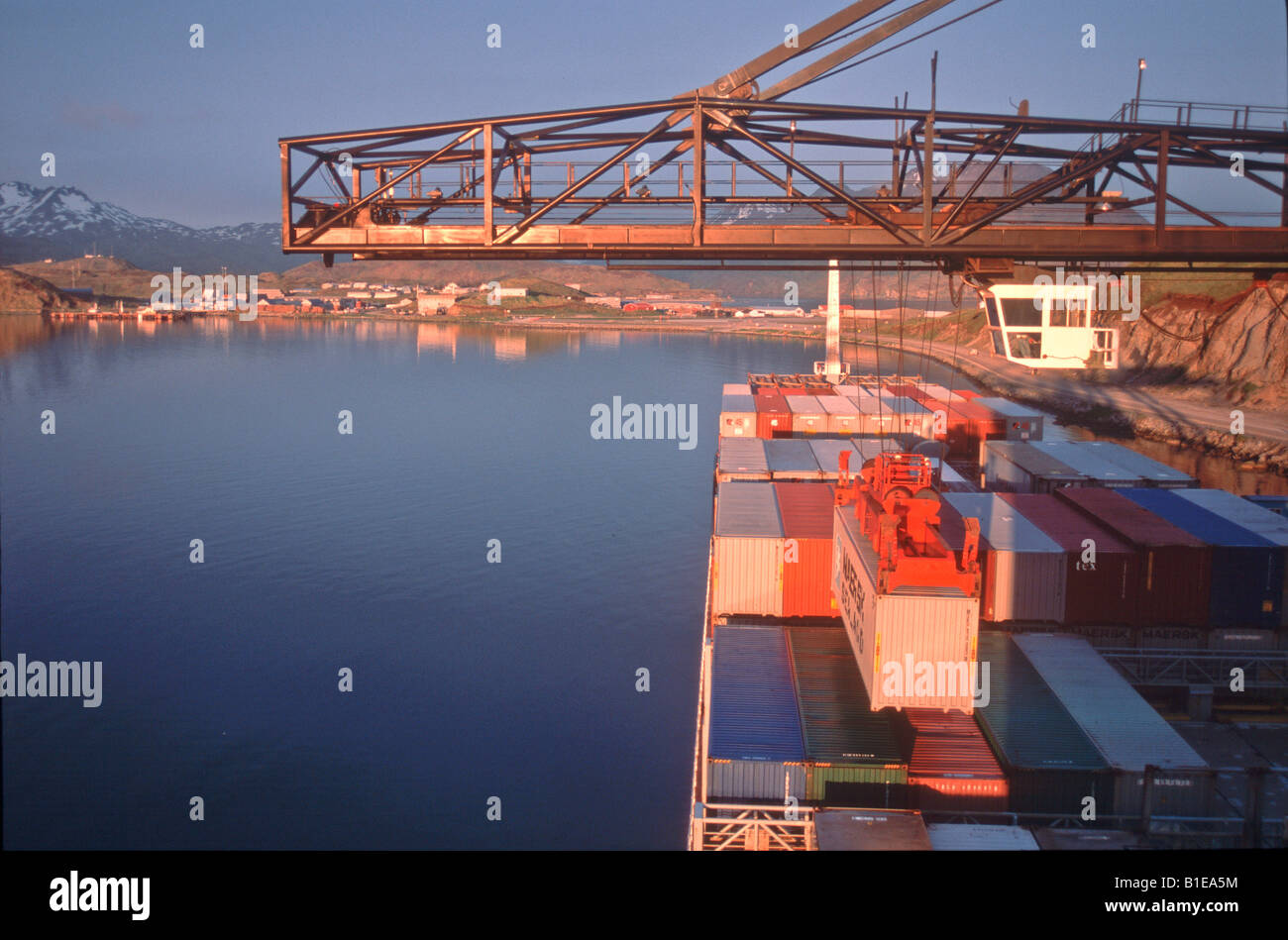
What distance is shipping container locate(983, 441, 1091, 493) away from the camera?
61.4 ft

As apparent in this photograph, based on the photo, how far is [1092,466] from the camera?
19.8 meters

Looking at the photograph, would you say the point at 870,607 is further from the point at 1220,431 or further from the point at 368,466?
the point at 1220,431

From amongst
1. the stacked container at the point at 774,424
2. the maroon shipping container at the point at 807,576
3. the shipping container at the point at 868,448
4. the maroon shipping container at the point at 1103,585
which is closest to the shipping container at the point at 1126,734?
the maroon shipping container at the point at 1103,585

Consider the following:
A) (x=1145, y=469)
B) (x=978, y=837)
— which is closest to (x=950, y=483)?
(x=1145, y=469)

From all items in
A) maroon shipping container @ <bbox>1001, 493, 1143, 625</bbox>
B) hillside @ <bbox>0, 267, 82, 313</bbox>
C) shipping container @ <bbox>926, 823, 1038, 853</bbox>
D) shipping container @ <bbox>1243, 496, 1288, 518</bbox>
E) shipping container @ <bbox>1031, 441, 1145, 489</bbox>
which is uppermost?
hillside @ <bbox>0, 267, 82, 313</bbox>

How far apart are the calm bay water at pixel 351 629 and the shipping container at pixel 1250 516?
8.11 meters

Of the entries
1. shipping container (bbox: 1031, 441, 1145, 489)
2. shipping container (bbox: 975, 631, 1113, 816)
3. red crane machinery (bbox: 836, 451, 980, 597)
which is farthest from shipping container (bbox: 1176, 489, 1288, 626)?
red crane machinery (bbox: 836, 451, 980, 597)

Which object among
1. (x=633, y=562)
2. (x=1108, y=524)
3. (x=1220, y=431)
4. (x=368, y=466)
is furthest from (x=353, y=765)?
(x=1220, y=431)

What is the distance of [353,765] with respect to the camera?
42.0 ft

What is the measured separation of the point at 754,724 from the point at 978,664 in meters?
2.47

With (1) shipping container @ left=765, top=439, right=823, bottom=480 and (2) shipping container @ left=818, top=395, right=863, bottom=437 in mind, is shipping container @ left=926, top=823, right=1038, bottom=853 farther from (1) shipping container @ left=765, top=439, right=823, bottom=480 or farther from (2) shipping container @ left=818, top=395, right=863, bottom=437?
(2) shipping container @ left=818, top=395, right=863, bottom=437

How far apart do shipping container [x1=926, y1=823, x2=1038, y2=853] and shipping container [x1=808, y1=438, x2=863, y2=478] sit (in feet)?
32.8

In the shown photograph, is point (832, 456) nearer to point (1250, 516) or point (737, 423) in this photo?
point (737, 423)
